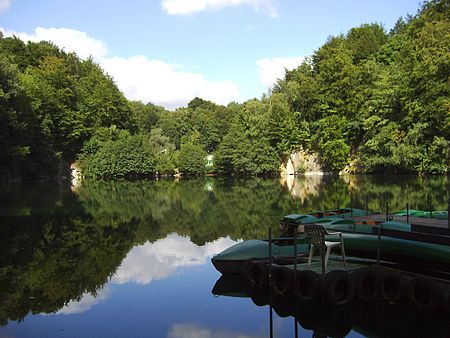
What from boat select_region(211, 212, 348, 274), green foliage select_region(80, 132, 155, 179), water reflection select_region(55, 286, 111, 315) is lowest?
water reflection select_region(55, 286, 111, 315)

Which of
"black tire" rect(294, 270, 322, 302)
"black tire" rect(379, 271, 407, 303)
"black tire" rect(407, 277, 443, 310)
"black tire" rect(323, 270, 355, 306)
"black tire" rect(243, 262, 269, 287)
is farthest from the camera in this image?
"black tire" rect(243, 262, 269, 287)

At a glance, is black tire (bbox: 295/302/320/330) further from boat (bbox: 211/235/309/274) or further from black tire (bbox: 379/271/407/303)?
boat (bbox: 211/235/309/274)

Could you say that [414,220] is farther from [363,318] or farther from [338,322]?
[338,322]

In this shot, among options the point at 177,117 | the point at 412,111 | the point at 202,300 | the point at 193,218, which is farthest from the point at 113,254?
the point at 177,117

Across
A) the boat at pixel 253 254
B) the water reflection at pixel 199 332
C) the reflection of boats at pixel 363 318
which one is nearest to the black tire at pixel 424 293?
the reflection of boats at pixel 363 318

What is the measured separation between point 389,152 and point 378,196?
27.1 meters

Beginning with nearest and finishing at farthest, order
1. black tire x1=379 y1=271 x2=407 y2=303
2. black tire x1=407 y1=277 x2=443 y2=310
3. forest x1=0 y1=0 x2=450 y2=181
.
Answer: black tire x1=407 y1=277 x2=443 y2=310
black tire x1=379 y1=271 x2=407 y2=303
forest x1=0 y1=0 x2=450 y2=181

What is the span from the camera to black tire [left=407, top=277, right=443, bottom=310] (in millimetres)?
9406

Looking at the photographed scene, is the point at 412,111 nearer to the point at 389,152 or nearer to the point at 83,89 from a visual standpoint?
the point at 389,152

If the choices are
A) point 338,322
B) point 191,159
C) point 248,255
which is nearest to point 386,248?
point 338,322

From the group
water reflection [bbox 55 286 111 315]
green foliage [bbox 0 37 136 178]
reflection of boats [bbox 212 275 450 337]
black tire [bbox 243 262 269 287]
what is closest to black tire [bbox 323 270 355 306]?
reflection of boats [bbox 212 275 450 337]

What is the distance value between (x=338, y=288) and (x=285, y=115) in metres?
65.6

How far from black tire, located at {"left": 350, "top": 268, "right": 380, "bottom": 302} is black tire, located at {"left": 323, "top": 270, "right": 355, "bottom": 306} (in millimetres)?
184

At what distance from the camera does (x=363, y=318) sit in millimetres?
9250
